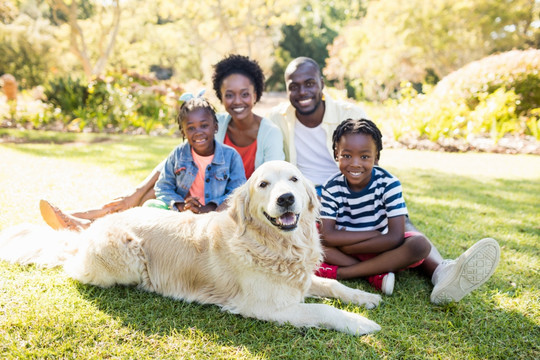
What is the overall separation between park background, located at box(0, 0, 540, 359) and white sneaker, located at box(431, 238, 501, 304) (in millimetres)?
151

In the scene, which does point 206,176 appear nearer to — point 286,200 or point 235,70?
point 235,70

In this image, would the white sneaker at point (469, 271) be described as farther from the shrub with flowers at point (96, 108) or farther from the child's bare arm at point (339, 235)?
the shrub with flowers at point (96, 108)

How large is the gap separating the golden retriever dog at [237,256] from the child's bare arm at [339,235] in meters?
0.40

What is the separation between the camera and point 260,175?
2.63m

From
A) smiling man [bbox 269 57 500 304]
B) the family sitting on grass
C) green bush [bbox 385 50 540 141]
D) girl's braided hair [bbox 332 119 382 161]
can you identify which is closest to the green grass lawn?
the family sitting on grass

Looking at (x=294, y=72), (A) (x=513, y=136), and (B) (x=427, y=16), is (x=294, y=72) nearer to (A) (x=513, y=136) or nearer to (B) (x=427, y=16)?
(A) (x=513, y=136)

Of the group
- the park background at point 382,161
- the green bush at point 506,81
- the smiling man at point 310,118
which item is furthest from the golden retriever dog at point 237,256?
the green bush at point 506,81

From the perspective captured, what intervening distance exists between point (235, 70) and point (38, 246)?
281 centimetres

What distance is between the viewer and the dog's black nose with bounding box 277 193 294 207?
2.42 metres

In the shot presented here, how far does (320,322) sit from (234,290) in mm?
671

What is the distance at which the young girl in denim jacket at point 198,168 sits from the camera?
12.2 feet

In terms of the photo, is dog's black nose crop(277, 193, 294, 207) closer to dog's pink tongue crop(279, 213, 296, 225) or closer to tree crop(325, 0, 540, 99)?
dog's pink tongue crop(279, 213, 296, 225)

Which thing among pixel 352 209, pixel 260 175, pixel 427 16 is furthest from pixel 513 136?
pixel 427 16

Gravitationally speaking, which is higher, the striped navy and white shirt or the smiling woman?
the smiling woman
